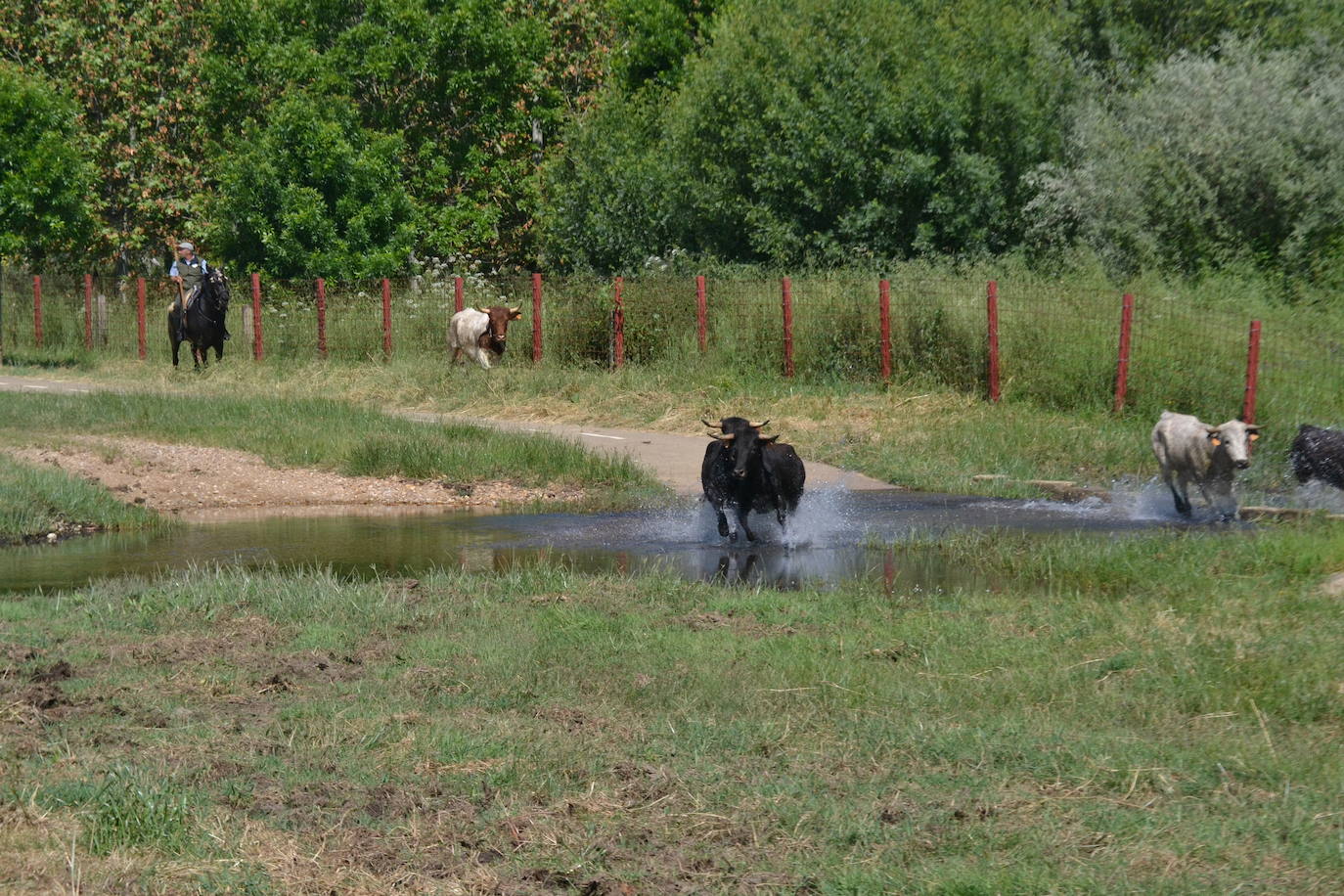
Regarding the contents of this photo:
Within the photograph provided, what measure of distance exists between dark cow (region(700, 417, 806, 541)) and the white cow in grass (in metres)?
13.3

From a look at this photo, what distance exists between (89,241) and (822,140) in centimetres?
2397

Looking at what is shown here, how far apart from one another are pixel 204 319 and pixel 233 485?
533 inches

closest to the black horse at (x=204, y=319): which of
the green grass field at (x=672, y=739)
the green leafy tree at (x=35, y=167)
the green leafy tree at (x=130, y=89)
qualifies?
the green leafy tree at (x=35, y=167)

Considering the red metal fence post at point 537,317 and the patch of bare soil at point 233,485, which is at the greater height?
the red metal fence post at point 537,317

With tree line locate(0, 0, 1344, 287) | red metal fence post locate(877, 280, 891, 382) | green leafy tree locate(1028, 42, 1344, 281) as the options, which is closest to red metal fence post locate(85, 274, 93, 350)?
tree line locate(0, 0, 1344, 287)

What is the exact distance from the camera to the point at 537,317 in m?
27.8

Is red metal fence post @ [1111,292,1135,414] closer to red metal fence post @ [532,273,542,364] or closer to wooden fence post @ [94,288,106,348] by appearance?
red metal fence post @ [532,273,542,364]

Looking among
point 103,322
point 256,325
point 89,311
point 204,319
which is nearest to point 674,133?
point 256,325

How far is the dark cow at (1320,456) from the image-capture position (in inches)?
589

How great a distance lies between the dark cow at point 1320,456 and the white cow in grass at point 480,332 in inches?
575

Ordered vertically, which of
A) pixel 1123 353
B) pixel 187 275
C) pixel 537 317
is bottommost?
pixel 1123 353

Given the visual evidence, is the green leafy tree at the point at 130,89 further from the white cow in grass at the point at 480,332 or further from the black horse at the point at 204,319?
the white cow in grass at the point at 480,332

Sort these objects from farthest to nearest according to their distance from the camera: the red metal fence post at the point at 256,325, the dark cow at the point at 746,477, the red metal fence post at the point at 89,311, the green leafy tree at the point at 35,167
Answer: the red metal fence post at the point at 89,311 < the green leafy tree at the point at 35,167 < the red metal fence post at the point at 256,325 < the dark cow at the point at 746,477

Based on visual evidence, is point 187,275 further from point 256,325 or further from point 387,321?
point 387,321
